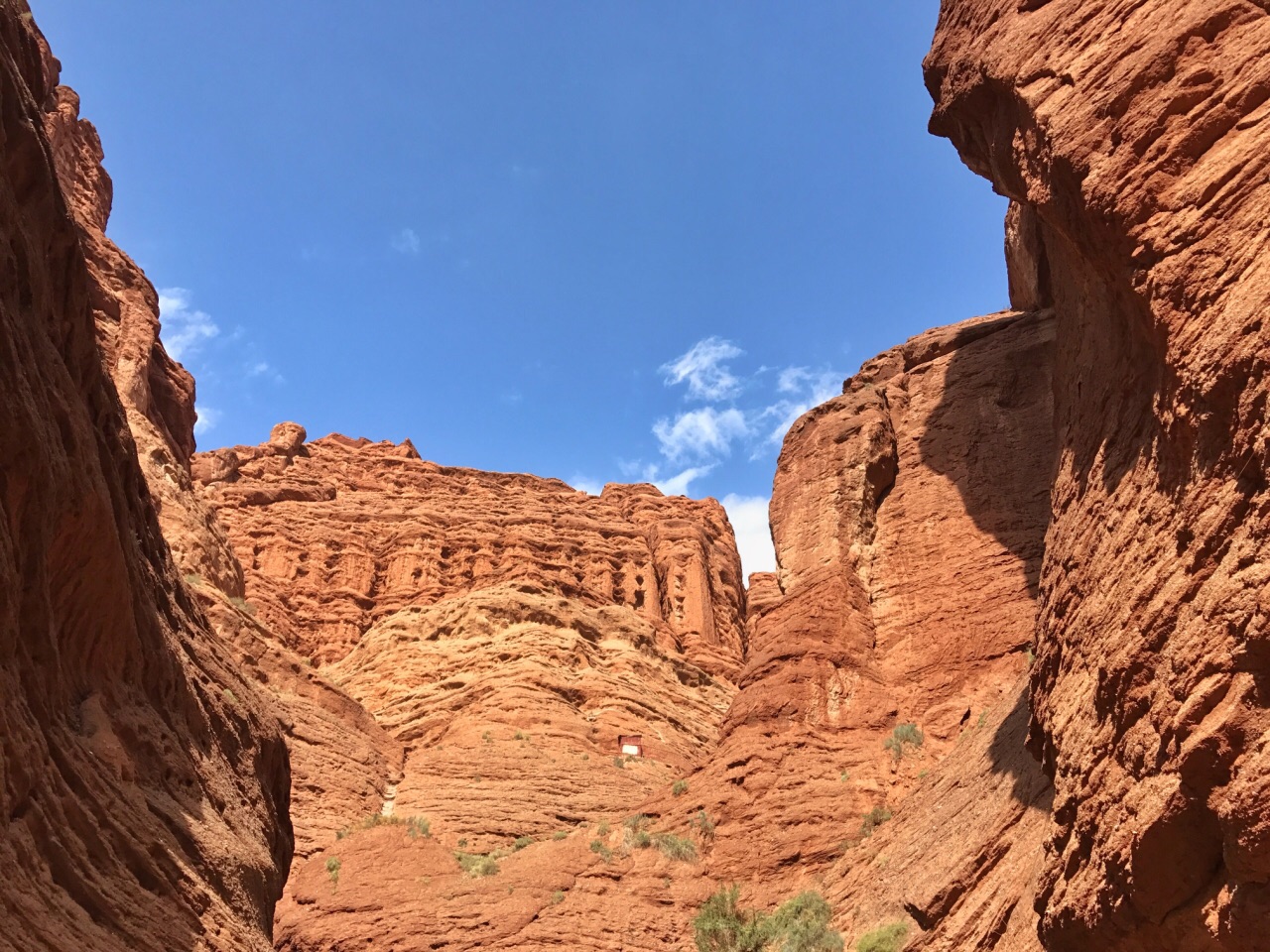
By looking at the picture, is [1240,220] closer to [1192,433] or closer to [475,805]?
[1192,433]

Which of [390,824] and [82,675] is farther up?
[390,824]

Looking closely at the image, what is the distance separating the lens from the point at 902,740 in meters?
25.0

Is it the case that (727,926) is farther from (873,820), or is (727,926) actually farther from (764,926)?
(873,820)

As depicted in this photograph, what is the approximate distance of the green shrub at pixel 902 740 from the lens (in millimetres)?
24766

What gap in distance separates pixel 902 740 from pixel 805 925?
5814 millimetres

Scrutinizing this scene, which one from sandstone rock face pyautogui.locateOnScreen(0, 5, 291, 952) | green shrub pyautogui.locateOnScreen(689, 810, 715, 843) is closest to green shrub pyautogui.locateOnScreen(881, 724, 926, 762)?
green shrub pyautogui.locateOnScreen(689, 810, 715, 843)

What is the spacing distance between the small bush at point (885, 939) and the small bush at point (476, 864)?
10.0 meters

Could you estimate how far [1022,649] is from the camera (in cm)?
2498

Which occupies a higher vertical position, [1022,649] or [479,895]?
[1022,649]

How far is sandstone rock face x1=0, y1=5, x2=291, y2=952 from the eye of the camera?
8.61 m

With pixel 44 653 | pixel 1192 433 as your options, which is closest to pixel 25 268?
pixel 44 653

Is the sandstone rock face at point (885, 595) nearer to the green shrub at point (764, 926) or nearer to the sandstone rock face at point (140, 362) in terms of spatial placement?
the green shrub at point (764, 926)

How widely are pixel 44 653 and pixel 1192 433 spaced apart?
914 cm

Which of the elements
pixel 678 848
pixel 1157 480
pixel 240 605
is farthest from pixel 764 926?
pixel 240 605
